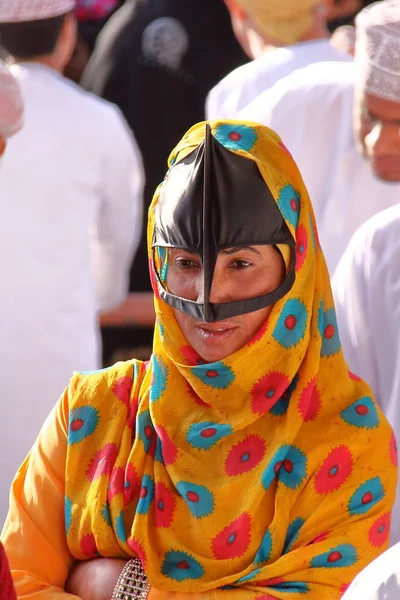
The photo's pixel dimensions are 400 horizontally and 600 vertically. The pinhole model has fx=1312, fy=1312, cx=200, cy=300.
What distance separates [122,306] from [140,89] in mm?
1087

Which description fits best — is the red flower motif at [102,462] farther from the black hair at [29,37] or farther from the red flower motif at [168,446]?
the black hair at [29,37]

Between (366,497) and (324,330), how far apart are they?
0.34 metres

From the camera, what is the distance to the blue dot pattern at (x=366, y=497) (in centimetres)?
254

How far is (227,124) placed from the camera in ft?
8.59

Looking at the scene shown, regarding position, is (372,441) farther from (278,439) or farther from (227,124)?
(227,124)

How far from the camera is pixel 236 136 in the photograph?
260 centimetres

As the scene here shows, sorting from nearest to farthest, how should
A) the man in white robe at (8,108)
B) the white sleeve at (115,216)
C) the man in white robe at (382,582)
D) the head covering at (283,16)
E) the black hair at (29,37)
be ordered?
the man in white robe at (382,582), the man in white robe at (8,108), the black hair at (29,37), the white sleeve at (115,216), the head covering at (283,16)

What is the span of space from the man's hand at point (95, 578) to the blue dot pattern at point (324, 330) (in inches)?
22.7

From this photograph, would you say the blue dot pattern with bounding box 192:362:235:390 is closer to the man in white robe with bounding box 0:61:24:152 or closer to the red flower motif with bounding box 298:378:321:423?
the red flower motif with bounding box 298:378:321:423

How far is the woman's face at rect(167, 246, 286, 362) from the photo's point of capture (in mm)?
2510

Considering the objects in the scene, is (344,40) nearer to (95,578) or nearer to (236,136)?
(236,136)


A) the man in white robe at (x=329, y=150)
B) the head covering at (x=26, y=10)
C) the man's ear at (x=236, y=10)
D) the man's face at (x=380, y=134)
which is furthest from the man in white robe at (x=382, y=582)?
the man's ear at (x=236, y=10)

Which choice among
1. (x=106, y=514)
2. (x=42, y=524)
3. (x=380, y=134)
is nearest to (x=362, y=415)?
(x=106, y=514)

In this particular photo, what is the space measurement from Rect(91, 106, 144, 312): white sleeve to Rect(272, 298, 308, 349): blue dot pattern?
234 cm
